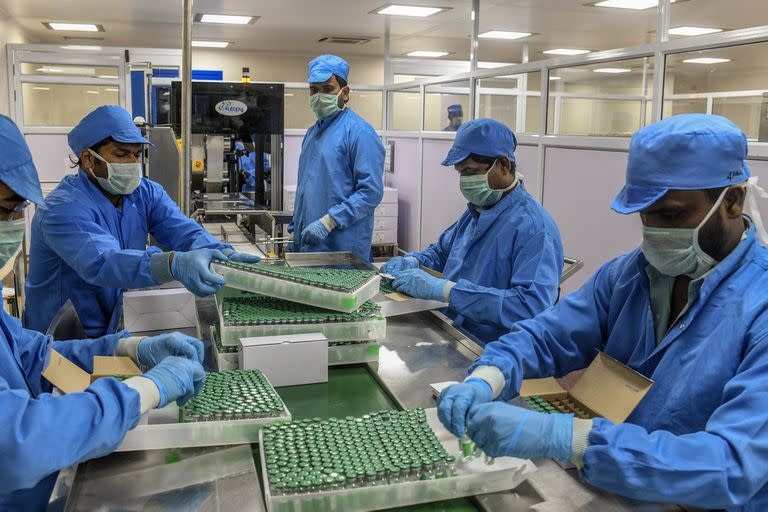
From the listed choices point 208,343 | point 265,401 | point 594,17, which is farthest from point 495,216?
point 594,17

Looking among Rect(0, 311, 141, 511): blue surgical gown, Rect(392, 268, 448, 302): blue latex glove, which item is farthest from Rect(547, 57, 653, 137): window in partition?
Rect(0, 311, 141, 511): blue surgical gown

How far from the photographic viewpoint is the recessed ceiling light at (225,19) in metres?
6.59

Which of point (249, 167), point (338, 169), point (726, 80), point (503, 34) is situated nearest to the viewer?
point (338, 169)

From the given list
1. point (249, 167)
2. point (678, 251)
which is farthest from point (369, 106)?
point (678, 251)

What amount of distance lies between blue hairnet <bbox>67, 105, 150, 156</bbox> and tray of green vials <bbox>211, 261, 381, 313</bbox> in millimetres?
667

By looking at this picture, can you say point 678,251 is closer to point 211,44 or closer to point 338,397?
point 338,397

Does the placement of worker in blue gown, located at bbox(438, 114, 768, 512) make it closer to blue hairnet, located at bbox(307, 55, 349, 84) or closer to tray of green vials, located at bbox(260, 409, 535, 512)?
tray of green vials, located at bbox(260, 409, 535, 512)

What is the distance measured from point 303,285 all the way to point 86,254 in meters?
0.75

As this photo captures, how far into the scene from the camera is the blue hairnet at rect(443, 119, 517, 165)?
216 centimetres

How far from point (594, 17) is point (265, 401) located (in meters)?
5.83

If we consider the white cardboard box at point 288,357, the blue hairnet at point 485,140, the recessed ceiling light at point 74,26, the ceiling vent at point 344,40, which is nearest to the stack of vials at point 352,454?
the white cardboard box at point 288,357

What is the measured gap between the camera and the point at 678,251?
3.89 ft

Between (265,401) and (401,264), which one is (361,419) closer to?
(265,401)

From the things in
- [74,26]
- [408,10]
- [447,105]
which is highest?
[74,26]
